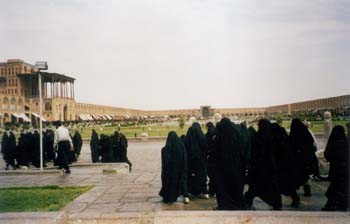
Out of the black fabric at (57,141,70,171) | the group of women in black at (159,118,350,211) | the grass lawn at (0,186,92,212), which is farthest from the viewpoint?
the black fabric at (57,141,70,171)

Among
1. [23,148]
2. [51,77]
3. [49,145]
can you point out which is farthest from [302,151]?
[49,145]

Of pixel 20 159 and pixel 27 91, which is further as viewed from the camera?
pixel 20 159

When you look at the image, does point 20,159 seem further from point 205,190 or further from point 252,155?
point 252,155

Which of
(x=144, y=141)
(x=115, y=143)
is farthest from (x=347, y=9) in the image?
(x=144, y=141)

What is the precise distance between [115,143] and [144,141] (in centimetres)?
760

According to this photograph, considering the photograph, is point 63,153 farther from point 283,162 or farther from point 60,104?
point 283,162

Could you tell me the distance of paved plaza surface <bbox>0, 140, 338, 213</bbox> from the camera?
5906 mm

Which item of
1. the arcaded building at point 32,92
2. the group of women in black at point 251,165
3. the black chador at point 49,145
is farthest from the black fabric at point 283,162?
the black chador at point 49,145

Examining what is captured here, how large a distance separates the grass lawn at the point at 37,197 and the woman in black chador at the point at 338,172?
3.94 metres

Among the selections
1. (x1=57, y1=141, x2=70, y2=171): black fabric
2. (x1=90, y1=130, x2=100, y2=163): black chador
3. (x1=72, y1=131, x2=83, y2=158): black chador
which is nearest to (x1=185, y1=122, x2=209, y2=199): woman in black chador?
(x1=57, y1=141, x2=70, y2=171): black fabric

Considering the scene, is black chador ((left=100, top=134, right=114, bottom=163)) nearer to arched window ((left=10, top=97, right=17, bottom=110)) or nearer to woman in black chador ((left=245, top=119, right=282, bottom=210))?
arched window ((left=10, top=97, right=17, bottom=110))

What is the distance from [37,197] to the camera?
6.88 metres

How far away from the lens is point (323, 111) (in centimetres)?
870

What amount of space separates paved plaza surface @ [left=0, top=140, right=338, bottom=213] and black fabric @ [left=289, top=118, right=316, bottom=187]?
458 millimetres
